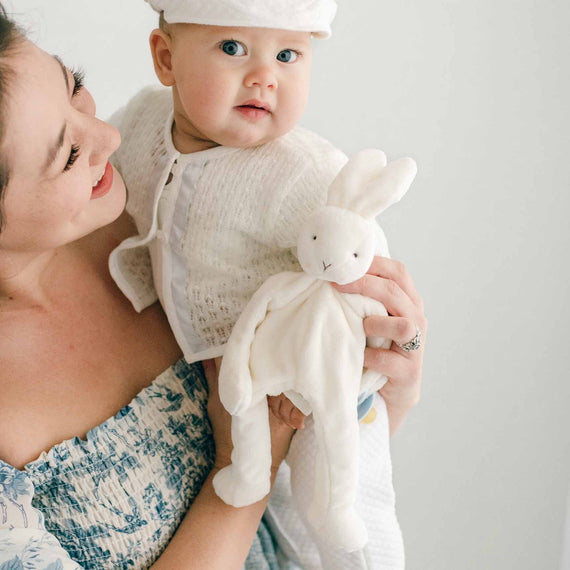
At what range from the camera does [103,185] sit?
0.95 metres

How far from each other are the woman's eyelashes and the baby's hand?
0.39 metres

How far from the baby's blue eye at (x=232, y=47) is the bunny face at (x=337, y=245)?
21 cm

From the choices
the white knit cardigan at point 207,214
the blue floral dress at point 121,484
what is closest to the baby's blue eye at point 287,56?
the white knit cardigan at point 207,214

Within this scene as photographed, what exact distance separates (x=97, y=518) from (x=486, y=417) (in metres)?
1.18

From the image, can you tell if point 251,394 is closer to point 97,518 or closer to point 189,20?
point 97,518

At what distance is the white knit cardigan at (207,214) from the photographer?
936 mm

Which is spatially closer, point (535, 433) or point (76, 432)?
point (76, 432)

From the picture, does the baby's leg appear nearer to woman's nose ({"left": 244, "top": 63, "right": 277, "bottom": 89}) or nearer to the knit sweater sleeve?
the knit sweater sleeve

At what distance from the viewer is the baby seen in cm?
87

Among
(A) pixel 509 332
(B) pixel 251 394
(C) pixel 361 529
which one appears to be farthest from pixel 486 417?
(B) pixel 251 394

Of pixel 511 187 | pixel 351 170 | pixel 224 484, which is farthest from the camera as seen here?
pixel 511 187

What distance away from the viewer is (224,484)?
→ 993 mm

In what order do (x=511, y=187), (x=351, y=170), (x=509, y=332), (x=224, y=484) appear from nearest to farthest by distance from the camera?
(x=351, y=170)
(x=224, y=484)
(x=511, y=187)
(x=509, y=332)

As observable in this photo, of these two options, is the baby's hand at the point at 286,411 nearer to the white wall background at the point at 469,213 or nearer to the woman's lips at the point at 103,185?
the woman's lips at the point at 103,185
